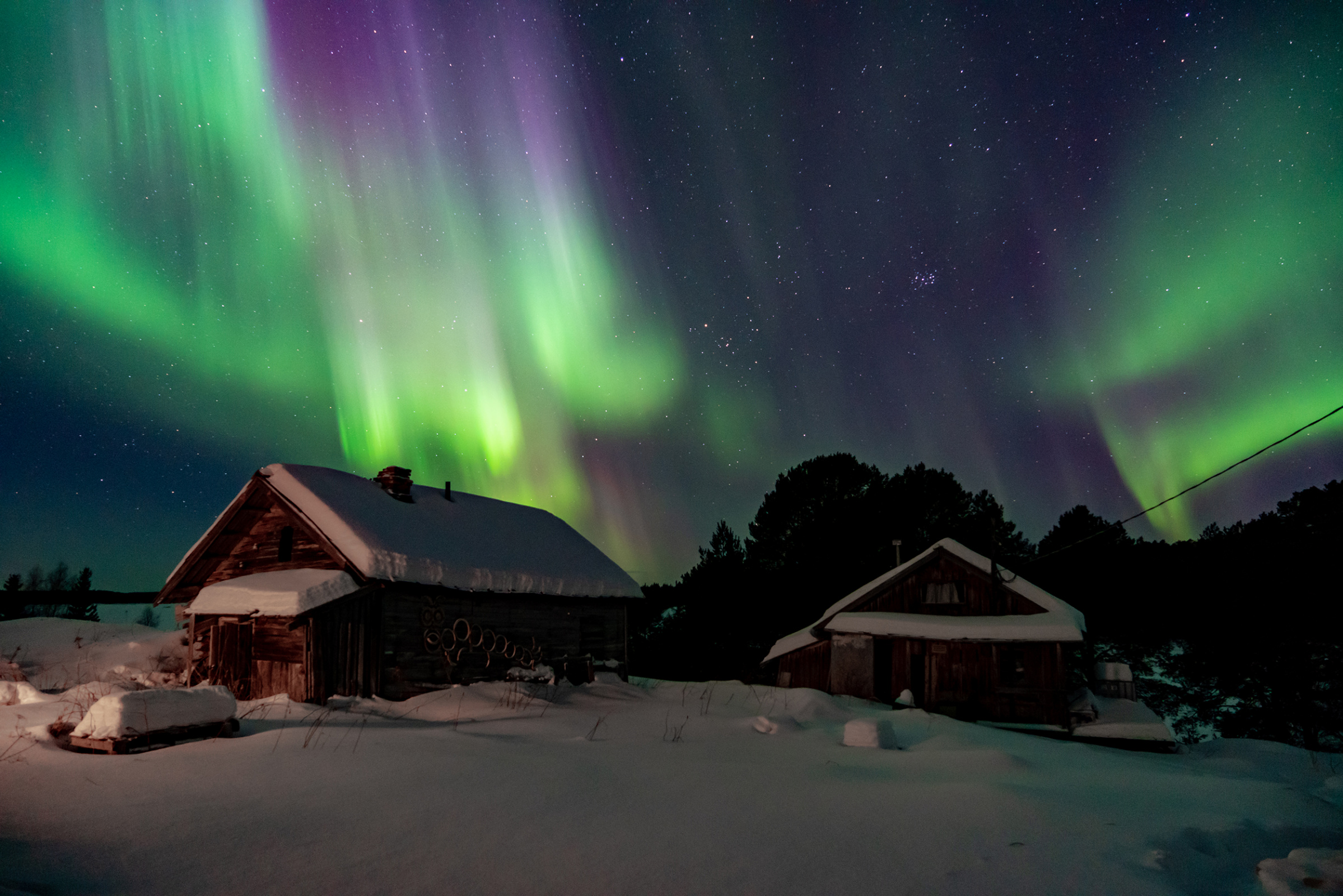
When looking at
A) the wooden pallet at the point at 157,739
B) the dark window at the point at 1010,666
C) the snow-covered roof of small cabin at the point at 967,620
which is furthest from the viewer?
Result: the dark window at the point at 1010,666

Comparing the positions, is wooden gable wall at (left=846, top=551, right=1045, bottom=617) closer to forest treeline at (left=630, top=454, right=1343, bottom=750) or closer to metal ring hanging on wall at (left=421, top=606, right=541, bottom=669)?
forest treeline at (left=630, top=454, right=1343, bottom=750)

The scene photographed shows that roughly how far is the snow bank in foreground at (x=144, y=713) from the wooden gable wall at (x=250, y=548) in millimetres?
7956

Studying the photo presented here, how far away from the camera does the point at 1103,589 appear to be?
112 ft

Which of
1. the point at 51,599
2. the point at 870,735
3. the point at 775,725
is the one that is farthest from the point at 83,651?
the point at 870,735

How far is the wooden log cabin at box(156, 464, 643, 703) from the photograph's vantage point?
52.3ft

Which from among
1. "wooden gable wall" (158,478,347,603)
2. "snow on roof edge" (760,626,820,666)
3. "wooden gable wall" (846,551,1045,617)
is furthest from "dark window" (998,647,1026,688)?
"wooden gable wall" (158,478,347,603)

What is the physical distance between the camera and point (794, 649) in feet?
84.5

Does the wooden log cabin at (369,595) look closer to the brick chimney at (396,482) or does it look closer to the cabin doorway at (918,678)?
the brick chimney at (396,482)

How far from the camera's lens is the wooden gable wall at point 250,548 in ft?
59.7

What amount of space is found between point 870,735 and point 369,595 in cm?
1168

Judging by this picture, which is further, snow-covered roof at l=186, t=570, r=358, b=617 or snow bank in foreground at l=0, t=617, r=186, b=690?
snow bank in foreground at l=0, t=617, r=186, b=690

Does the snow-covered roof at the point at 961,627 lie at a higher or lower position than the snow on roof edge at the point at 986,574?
lower

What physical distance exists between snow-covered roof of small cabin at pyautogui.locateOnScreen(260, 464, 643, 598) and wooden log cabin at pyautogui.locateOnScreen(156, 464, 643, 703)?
49 mm

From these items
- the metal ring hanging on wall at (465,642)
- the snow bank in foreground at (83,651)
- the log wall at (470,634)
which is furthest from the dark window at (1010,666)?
the snow bank in foreground at (83,651)
